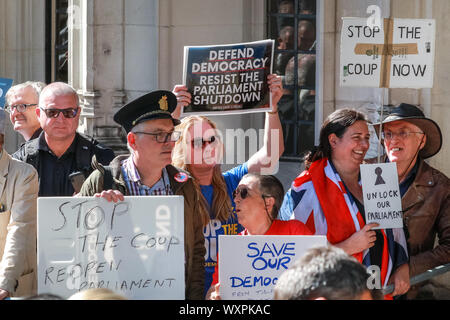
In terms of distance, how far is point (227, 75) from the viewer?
634 cm

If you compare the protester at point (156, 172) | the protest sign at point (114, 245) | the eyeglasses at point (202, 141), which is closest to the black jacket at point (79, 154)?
the eyeglasses at point (202, 141)

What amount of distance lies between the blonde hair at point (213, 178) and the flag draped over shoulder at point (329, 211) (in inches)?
13.3

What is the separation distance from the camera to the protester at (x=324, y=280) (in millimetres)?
A: 3283

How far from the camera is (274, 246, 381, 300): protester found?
328 centimetres

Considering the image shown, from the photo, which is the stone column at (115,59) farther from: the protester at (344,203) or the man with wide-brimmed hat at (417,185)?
the protester at (344,203)

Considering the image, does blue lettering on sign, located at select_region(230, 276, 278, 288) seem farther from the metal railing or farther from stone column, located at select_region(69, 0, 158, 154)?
stone column, located at select_region(69, 0, 158, 154)

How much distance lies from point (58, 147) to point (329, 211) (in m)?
1.80

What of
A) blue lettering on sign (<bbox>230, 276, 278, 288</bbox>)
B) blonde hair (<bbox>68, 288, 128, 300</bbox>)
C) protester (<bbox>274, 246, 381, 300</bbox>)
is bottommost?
blue lettering on sign (<bbox>230, 276, 278, 288</bbox>)

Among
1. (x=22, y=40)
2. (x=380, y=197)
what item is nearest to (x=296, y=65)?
(x=22, y=40)

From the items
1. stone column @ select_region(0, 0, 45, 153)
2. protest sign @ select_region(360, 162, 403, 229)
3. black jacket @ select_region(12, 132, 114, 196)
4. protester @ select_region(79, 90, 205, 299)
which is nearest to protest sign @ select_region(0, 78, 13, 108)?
black jacket @ select_region(12, 132, 114, 196)

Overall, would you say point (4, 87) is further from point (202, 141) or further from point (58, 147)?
point (202, 141)

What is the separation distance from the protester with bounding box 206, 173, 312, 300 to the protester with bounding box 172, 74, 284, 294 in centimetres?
42

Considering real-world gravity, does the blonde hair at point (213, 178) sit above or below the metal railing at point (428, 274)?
above

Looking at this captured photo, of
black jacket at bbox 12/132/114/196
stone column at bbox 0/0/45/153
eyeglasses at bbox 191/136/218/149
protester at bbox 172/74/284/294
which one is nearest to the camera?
protester at bbox 172/74/284/294
